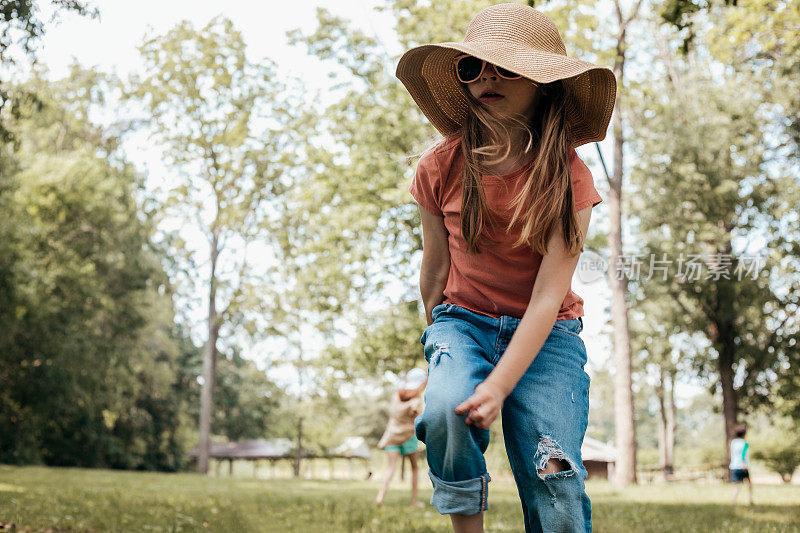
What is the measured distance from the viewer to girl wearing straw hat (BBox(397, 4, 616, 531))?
7.26 feet

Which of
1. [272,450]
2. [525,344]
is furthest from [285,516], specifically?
[272,450]

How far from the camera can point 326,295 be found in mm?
21500

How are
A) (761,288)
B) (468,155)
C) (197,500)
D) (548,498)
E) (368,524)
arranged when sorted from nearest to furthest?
(548,498), (468,155), (368,524), (197,500), (761,288)

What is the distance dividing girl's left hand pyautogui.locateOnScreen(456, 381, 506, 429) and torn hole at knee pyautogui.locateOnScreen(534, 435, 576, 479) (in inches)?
10.7

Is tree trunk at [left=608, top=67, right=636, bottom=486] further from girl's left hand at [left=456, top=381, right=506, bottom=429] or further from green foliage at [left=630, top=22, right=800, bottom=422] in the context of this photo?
girl's left hand at [left=456, top=381, right=506, bottom=429]

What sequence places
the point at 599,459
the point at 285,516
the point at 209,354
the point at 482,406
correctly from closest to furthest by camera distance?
the point at 482,406, the point at 285,516, the point at 209,354, the point at 599,459

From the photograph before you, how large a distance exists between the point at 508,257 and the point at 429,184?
0.40 metres

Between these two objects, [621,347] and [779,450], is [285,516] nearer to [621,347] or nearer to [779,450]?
[621,347]

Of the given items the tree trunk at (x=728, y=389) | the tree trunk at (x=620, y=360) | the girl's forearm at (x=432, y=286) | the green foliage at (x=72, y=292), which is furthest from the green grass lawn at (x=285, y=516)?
the tree trunk at (x=728, y=389)

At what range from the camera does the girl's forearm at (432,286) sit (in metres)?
2.74

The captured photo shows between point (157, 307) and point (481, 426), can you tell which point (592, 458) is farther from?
point (481, 426)

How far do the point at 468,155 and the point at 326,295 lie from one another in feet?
62.8

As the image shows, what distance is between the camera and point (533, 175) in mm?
2412

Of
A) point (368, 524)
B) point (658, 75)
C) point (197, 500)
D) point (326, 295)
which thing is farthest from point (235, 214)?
point (368, 524)
